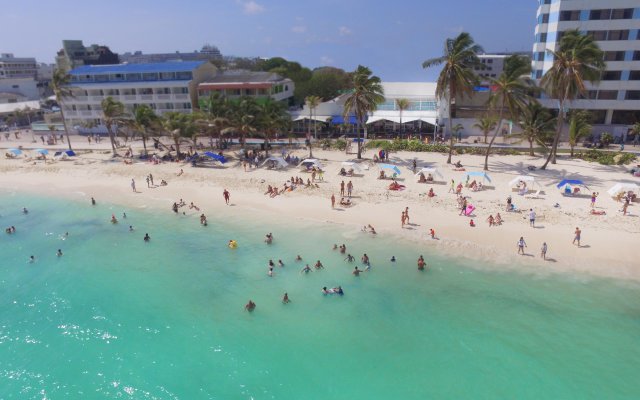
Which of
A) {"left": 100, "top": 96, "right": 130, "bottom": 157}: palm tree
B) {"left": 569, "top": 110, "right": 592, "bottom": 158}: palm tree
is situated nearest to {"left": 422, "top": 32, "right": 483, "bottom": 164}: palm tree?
{"left": 569, "top": 110, "right": 592, "bottom": 158}: palm tree

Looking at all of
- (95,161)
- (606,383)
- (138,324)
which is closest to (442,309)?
(606,383)

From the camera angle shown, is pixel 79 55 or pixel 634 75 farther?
pixel 79 55

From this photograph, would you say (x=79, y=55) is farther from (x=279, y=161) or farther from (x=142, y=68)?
(x=279, y=161)

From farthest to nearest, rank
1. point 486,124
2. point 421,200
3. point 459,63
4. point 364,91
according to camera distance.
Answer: point 486,124 → point 364,91 → point 459,63 → point 421,200

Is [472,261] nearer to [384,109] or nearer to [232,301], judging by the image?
[232,301]

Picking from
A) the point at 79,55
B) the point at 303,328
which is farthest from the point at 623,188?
the point at 79,55

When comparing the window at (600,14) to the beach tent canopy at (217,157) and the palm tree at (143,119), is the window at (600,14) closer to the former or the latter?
the beach tent canopy at (217,157)

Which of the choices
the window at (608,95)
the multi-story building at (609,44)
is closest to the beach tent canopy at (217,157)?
the multi-story building at (609,44)
